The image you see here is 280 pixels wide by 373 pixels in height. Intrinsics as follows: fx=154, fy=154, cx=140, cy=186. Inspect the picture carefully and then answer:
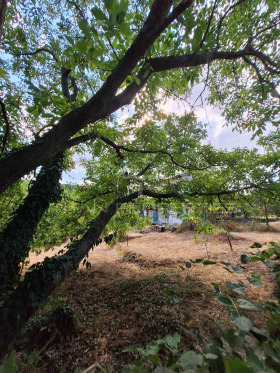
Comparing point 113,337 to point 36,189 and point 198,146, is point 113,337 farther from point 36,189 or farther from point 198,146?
point 198,146

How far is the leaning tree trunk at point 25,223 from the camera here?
238 cm

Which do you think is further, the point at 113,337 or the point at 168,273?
the point at 168,273

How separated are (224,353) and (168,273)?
5263 millimetres

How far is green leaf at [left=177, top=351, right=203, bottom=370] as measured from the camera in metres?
0.44

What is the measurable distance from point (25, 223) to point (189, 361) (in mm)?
3028

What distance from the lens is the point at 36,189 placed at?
2902 millimetres

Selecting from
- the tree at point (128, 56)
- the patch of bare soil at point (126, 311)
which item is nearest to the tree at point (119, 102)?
the tree at point (128, 56)

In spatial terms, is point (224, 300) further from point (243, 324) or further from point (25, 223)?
point (25, 223)

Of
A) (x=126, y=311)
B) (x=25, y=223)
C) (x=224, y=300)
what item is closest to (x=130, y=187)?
(x=25, y=223)

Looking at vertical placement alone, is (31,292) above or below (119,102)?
below

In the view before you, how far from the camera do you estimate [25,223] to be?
2.63 metres

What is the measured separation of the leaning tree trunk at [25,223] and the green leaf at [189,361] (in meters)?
2.93

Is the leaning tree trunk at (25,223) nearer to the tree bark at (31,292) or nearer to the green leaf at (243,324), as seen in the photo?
the tree bark at (31,292)

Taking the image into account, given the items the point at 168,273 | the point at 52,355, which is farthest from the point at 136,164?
the point at 52,355
